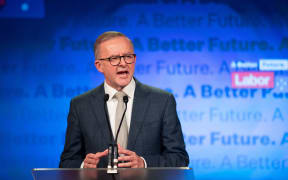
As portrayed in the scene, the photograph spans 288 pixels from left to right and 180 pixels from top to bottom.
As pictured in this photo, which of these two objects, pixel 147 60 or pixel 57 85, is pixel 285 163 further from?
pixel 57 85

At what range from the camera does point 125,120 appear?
7.54 feet

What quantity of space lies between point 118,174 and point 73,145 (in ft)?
2.05

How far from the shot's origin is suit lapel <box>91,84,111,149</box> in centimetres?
228

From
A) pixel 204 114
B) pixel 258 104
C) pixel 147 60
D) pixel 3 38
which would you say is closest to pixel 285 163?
pixel 258 104

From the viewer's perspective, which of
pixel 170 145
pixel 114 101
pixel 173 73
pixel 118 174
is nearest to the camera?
→ pixel 118 174

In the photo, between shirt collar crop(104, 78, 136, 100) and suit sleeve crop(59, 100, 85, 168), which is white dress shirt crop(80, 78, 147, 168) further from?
suit sleeve crop(59, 100, 85, 168)

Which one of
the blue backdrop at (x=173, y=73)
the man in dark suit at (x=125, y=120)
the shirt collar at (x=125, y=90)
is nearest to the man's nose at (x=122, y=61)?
the man in dark suit at (x=125, y=120)

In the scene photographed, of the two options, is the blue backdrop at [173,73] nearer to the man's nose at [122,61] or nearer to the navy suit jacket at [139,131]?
the navy suit jacket at [139,131]

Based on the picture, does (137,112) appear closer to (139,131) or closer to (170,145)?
(139,131)

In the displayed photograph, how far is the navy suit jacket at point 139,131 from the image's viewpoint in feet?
7.38

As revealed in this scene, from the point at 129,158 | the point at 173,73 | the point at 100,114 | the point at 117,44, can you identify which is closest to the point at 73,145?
the point at 100,114

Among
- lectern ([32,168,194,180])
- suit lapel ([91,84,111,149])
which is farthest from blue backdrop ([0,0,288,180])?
lectern ([32,168,194,180])

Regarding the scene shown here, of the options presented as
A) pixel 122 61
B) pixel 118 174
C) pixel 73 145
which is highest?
pixel 122 61

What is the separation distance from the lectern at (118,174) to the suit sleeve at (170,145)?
0.29m
